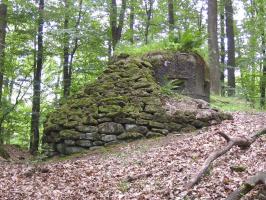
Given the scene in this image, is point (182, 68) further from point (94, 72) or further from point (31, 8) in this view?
point (31, 8)

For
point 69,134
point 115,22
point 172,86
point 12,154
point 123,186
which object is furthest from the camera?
point 115,22

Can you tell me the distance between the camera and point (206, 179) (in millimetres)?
5406

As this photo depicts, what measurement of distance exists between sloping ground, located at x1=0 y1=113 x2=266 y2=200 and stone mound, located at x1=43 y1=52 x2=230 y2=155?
1.67 feet

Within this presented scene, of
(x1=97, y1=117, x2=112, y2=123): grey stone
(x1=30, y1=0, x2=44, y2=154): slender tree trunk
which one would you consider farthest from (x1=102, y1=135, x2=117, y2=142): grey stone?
(x1=30, y1=0, x2=44, y2=154): slender tree trunk

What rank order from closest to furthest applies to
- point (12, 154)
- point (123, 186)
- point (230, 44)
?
point (123, 186) < point (12, 154) < point (230, 44)

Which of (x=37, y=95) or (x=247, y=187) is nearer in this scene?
(x=247, y=187)

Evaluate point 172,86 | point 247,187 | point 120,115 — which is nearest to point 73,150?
point 120,115

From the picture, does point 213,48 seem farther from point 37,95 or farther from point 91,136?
point 91,136

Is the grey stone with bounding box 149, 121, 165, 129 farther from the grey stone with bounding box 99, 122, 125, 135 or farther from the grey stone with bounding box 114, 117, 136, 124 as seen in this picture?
the grey stone with bounding box 99, 122, 125, 135

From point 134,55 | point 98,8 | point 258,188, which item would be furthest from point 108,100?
point 98,8

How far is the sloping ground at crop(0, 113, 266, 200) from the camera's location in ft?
17.7

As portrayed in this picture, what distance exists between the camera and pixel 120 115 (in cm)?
947

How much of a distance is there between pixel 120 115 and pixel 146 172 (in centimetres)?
313

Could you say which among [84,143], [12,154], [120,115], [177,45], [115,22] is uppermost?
[115,22]
